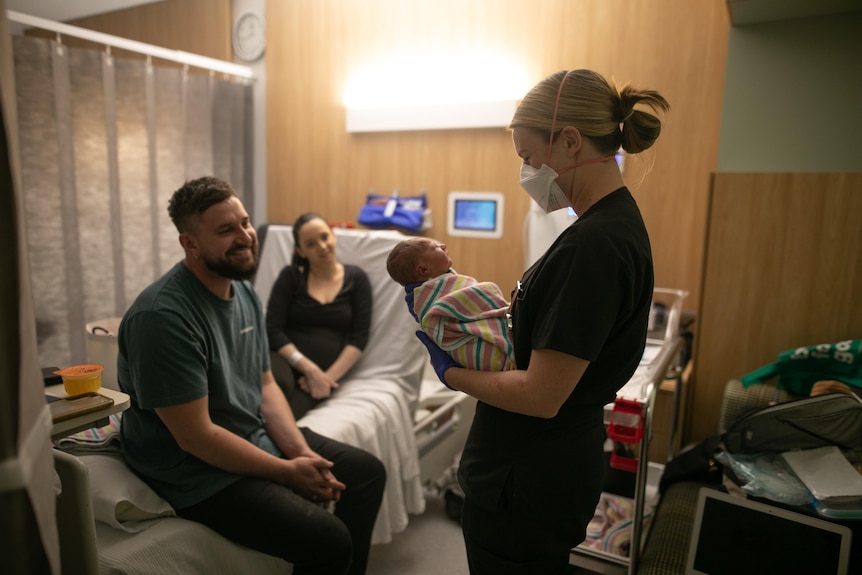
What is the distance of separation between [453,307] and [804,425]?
117 cm

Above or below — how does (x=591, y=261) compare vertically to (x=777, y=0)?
below

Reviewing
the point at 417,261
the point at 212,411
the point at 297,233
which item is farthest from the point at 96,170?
the point at 417,261

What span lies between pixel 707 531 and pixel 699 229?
4.42 feet

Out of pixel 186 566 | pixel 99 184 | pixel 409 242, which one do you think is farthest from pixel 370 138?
pixel 186 566

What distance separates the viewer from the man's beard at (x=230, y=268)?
144cm

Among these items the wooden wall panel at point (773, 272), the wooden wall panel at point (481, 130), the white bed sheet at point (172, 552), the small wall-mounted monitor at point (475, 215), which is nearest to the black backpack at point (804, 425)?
the wooden wall panel at point (773, 272)

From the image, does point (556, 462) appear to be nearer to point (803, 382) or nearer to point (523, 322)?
point (523, 322)

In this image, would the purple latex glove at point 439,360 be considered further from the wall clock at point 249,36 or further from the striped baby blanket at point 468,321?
the wall clock at point 249,36

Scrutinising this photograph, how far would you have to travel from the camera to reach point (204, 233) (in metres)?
1.44

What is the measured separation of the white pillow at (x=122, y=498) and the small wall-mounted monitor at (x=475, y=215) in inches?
76.2

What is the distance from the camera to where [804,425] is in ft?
5.08

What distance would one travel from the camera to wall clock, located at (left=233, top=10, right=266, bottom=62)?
3568 mm

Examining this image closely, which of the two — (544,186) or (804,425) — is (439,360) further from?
(804,425)

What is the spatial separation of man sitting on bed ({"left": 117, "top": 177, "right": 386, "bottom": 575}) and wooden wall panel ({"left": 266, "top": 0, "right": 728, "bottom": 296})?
3.61 feet
